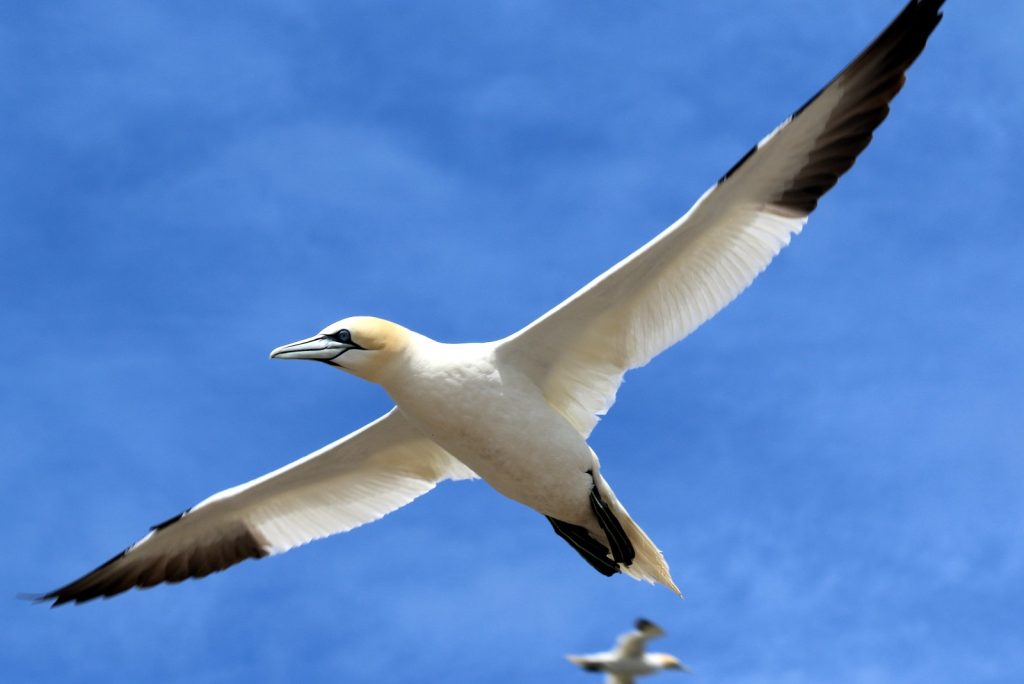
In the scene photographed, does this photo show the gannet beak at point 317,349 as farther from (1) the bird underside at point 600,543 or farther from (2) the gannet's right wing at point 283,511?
(1) the bird underside at point 600,543

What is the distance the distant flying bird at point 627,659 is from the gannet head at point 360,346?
6098mm

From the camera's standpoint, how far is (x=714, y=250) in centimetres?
1368

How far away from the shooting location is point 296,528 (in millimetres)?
15883

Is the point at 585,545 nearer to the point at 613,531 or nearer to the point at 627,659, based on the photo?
the point at 613,531

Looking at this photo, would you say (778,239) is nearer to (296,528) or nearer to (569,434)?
(569,434)

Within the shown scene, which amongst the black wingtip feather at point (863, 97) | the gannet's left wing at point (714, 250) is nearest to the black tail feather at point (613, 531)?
the gannet's left wing at point (714, 250)

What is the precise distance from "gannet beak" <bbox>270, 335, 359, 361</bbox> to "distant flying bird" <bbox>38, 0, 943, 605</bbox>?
12mm

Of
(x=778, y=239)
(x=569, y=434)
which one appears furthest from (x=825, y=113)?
(x=569, y=434)

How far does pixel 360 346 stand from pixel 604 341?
6.65 ft

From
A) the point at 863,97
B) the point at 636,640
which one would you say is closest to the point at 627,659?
the point at 636,640

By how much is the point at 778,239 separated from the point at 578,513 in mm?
2782

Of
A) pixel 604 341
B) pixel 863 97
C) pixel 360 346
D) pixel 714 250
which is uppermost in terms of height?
pixel 863 97

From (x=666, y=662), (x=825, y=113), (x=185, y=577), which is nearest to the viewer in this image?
(x=825, y=113)

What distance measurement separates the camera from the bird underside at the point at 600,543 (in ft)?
45.8
